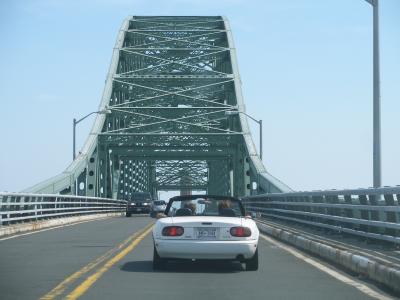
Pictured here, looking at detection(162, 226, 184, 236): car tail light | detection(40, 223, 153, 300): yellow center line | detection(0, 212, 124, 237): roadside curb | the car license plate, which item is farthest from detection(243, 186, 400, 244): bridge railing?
detection(0, 212, 124, 237): roadside curb

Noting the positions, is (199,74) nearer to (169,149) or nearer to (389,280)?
(169,149)

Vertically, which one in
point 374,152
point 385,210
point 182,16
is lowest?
point 385,210

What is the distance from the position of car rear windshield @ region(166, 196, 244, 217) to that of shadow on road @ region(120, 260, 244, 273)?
90cm

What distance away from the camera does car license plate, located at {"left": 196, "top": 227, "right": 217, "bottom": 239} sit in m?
12.8

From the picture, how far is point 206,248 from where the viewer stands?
12.7 m

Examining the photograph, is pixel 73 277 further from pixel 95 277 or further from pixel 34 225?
pixel 34 225

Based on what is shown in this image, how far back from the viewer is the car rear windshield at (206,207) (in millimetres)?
13703

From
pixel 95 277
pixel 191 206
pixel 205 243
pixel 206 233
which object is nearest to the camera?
pixel 95 277

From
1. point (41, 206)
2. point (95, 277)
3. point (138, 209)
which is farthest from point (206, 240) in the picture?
point (138, 209)

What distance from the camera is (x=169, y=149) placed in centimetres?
6962

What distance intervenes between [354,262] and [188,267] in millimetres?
2862

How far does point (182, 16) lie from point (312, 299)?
247ft

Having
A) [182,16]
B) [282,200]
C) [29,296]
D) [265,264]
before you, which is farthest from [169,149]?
[29,296]

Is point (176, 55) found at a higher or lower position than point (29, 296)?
higher
